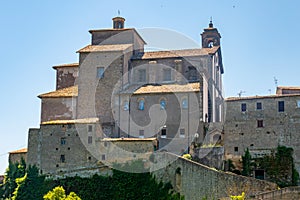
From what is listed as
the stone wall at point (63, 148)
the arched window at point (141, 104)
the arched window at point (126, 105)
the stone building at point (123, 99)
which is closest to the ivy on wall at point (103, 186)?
the stone wall at point (63, 148)

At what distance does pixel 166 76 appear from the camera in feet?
187

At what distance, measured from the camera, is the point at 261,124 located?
4794 centimetres

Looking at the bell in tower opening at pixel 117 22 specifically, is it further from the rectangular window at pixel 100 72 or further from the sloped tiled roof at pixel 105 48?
the rectangular window at pixel 100 72

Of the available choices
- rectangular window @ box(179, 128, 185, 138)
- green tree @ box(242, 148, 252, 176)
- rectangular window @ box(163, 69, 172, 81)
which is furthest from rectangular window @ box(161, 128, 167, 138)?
green tree @ box(242, 148, 252, 176)

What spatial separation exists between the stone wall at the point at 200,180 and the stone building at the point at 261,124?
5730mm

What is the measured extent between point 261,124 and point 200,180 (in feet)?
32.6

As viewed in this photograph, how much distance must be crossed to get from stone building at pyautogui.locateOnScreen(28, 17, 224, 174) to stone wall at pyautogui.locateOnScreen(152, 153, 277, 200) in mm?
4704

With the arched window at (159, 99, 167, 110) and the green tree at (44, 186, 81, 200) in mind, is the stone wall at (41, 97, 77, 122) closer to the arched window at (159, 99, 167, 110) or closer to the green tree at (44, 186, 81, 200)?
the arched window at (159, 99, 167, 110)

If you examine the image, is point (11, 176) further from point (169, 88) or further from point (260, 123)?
point (260, 123)

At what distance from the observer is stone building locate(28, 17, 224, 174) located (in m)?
50.8

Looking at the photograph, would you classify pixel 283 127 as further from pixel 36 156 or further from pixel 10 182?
pixel 10 182

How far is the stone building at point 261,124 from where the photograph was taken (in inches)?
1859

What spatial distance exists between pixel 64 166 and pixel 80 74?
10953 millimetres

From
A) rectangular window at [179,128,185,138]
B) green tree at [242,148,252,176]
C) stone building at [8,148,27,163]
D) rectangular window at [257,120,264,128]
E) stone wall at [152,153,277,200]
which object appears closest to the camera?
stone wall at [152,153,277,200]
